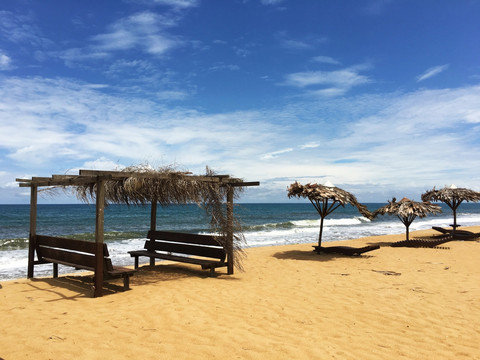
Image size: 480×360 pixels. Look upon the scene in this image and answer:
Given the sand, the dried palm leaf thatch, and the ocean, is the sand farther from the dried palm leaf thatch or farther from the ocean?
the ocean

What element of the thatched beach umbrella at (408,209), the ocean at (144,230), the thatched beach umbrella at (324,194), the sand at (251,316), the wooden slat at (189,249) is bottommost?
the ocean at (144,230)

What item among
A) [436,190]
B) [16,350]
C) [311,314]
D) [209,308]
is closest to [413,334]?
[311,314]

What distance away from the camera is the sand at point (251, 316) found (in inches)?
158

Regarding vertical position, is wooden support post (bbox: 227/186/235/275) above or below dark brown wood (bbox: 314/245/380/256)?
above

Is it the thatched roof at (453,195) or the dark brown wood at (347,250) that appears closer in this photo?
the dark brown wood at (347,250)

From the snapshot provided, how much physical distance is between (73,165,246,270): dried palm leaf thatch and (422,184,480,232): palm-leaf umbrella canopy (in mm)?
12869

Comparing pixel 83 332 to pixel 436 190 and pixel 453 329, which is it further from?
pixel 436 190

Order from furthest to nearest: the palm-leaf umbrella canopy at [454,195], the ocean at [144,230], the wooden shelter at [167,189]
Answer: the palm-leaf umbrella canopy at [454,195], the ocean at [144,230], the wooden shelter at [167,189]

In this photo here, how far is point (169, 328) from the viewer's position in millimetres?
4660

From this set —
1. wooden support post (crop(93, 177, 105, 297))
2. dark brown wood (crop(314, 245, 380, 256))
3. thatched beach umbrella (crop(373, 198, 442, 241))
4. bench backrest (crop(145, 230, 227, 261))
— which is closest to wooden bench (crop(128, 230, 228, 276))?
bench backrest (crop(145, 230, 227, 261))

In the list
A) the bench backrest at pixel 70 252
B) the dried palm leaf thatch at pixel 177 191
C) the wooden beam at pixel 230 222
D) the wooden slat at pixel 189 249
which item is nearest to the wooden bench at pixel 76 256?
the bench backrest at pixel 70 252

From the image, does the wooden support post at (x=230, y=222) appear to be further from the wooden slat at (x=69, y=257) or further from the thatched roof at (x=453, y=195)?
the thatched roof at (x=453, y=195)

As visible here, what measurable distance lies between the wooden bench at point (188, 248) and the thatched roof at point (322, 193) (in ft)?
12.5

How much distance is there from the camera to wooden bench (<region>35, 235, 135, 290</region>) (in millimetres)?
6723
